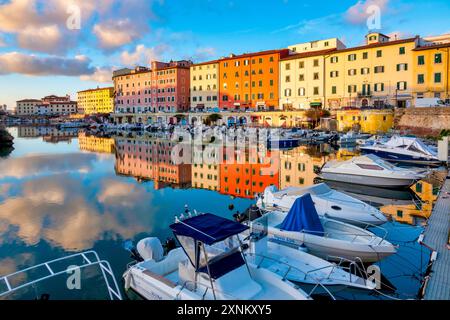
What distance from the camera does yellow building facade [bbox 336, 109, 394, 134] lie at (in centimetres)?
4403

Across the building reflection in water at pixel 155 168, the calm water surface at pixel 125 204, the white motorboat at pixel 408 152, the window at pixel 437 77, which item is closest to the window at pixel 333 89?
the window at pixel 437 77

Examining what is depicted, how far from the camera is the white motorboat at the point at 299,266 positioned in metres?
7.81

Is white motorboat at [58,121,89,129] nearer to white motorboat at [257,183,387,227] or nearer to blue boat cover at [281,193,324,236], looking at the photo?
white motorboat at [257,183,387,227]

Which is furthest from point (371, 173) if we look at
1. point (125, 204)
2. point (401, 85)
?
point (401, 85)

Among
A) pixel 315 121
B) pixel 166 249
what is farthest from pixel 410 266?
pixel 315 121

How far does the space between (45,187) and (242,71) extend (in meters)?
48.3

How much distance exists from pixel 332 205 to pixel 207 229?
6680 millimetres

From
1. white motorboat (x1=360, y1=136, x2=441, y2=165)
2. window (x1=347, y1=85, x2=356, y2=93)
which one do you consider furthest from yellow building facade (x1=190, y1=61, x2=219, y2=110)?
white motorboat (x1=360, y1=136, x2=441, y2=165)

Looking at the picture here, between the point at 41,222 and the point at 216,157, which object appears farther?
the point at 216,157

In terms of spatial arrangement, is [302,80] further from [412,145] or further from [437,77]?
[412,145]

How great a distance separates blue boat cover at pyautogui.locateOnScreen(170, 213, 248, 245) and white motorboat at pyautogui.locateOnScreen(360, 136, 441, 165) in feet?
75.4

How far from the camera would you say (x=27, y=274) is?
31.4 feet

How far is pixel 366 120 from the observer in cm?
4556
